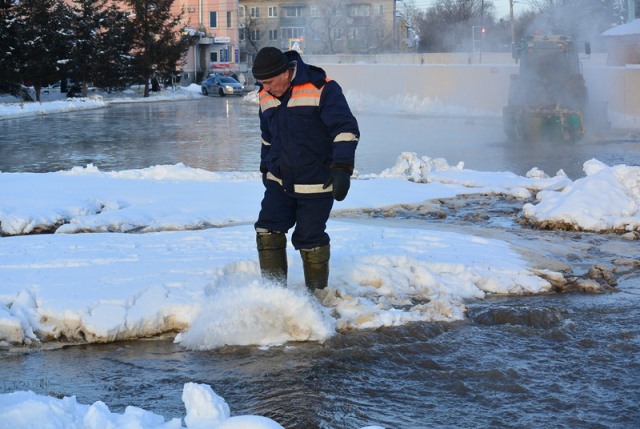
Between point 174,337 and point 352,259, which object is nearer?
point 174,337

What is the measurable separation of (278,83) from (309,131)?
36cm

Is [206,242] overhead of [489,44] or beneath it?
beneath

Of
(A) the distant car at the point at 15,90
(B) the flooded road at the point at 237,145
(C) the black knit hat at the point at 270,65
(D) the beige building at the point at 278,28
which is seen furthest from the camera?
(D) the beige building at the point at 278,28

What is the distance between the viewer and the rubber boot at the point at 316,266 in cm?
611

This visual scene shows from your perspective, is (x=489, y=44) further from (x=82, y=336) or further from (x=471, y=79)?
(x=82, y=336)

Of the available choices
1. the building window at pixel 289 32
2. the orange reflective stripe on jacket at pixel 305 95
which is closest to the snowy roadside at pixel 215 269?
the orange reflective stripe on jacket at pixel 305 95

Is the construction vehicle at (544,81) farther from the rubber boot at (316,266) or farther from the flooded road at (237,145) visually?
the rubber boot at (316,266)

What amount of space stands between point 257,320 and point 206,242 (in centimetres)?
237

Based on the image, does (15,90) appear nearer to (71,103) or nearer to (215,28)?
(71,103)

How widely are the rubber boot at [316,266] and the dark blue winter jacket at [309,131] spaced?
39 cm

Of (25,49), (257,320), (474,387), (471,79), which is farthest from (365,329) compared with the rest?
(25,49)

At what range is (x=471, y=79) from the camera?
113 ft

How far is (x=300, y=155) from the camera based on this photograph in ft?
19.5

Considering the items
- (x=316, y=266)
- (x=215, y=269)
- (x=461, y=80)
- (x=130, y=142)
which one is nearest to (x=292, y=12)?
(x=461, y=80)
